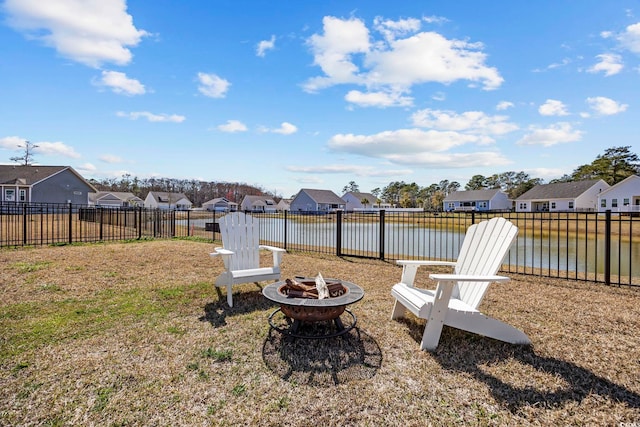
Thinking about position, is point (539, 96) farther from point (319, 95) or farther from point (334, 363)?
point (334, 363)

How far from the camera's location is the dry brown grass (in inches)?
69.4

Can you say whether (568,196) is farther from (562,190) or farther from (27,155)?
(27,155)

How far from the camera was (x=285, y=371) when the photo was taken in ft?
7.26

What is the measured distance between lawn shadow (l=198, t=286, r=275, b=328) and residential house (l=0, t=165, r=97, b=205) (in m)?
31.0

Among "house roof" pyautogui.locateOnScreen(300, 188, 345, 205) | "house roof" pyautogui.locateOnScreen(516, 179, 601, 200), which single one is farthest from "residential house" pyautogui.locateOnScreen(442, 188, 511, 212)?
"house roof" pyautogui.locateOnScreen(300, 188, 345, 205)

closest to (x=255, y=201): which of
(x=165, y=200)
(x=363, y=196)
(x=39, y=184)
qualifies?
(x=165, y=200)

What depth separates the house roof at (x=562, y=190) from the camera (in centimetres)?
3055

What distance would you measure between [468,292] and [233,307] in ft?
8.47

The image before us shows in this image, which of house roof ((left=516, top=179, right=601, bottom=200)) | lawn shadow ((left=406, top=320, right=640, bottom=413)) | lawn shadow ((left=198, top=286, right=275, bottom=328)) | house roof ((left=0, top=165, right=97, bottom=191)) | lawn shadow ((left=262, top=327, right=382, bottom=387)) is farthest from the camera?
house roof ((left=516, top=179, right=601, bottom=200))

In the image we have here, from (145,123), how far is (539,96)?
1211 cm

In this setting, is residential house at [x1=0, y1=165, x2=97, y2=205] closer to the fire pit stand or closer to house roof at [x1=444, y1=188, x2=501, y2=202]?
the fire pit stand

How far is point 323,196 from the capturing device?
48.3 meters

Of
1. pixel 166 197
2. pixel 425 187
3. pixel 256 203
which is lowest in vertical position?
pixel 256 203

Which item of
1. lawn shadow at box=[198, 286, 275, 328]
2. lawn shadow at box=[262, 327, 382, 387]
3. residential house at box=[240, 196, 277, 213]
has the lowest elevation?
lawn shadow at box=[262, 327, 382, 387]
